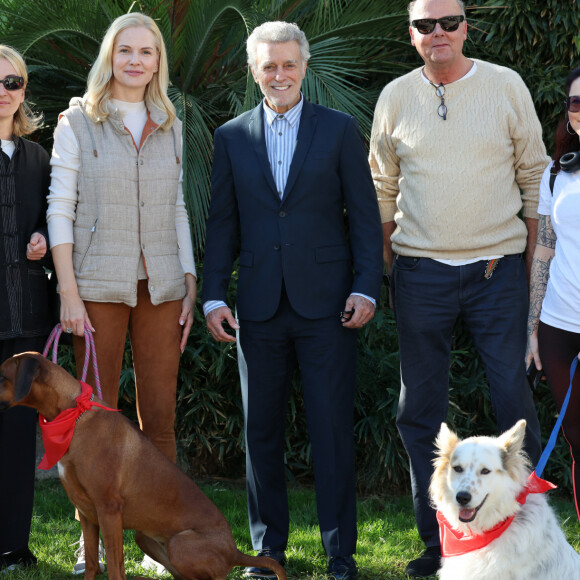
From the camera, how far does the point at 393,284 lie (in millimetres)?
3877

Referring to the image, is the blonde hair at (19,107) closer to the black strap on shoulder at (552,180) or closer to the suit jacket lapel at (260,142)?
the suit jacket lapel at (260,142)

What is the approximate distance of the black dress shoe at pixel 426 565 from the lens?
375 cm

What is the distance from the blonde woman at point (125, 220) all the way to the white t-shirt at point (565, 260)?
64.3 inches

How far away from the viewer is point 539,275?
11.3 feet

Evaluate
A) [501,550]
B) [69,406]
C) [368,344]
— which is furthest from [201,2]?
[501,550]

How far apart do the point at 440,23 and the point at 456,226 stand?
3.04 ft

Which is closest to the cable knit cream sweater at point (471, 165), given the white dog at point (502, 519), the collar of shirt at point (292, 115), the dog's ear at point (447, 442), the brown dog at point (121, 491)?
the collar of shirt at point (292, 115)

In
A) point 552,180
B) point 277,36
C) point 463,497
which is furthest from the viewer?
point 277,36

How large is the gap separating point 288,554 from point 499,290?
5.50ft

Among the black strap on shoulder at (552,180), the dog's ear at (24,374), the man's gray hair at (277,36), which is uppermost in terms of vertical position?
the man's gray hair at (277,36)

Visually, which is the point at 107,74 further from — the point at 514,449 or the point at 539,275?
the point at 514,449

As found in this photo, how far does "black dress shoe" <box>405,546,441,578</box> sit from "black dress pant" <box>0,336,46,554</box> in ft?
5.99

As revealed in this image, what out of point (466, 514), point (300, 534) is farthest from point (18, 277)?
point (466, 514)

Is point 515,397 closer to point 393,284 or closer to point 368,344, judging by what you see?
→ point 393,284
